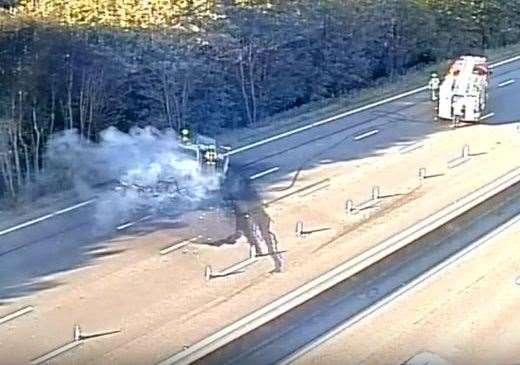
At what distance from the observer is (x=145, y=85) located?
22.4 meters

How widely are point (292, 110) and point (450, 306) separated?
1176 cm

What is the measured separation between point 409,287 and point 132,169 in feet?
23.0

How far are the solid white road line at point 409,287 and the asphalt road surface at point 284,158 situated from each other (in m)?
4.11

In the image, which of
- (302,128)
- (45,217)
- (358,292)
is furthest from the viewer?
(302,128)

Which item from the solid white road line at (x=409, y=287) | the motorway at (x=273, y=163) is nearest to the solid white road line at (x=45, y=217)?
the motorway at (x=273, y=163)

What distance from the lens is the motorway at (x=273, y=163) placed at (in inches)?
645

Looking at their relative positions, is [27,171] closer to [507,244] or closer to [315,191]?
[315,191]

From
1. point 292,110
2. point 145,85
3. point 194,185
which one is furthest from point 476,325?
point 292,110

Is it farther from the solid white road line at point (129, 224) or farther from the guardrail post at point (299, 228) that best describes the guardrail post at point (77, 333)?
the guardrail post at point (299, 228)

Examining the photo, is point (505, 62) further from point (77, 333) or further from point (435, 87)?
point (77, 333)

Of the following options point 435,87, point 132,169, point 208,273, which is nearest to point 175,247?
point 208,273

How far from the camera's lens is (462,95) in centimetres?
2472

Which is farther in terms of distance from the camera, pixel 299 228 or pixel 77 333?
pixel 299 228

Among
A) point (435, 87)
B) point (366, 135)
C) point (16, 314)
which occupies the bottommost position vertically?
point (16, 314)
